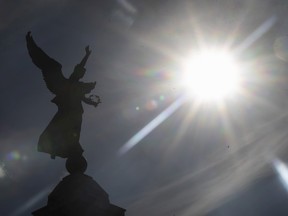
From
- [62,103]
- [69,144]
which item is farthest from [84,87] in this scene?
[69,144]

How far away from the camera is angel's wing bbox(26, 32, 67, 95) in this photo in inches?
360

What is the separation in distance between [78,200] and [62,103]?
2.33m

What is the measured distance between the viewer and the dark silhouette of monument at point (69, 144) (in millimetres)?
7855

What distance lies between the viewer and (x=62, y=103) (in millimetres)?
9086

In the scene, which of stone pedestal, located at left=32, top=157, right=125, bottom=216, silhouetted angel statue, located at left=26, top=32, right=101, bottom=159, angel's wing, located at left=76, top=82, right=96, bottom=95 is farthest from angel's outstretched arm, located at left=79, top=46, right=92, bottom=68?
stone pedestal, located at left=32, top=157, right=125, bottom=216

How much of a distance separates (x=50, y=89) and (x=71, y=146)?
4.80ft

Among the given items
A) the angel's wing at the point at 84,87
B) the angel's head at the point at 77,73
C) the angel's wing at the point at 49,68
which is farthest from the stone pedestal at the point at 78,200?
the angel's head at the point at 77,73

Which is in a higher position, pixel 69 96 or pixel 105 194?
pixel 69 96

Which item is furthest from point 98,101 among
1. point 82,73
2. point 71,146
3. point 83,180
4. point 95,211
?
point 95,211

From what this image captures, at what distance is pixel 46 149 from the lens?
8.75 metres

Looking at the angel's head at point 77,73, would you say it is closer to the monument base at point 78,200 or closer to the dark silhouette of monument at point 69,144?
the dark silhouette of monument at point 69,144

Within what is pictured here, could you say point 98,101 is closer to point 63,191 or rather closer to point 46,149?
point 46,149

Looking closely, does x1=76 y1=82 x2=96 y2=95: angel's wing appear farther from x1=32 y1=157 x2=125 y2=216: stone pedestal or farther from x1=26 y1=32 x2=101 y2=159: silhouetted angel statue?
x1=32 y1=157 x2=125 y2=216: stone pedestal

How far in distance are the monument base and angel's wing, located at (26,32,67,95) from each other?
2.09 m
